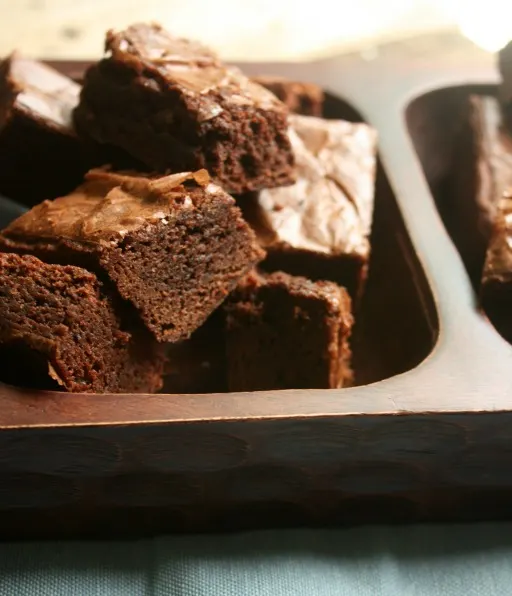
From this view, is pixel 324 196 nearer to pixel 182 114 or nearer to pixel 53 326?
pixel 182 114

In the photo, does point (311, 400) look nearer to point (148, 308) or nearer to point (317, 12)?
point (148, 308)

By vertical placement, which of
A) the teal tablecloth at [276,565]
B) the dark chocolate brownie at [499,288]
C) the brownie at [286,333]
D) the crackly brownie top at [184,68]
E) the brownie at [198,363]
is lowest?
the teal tablecloth at [276,565]

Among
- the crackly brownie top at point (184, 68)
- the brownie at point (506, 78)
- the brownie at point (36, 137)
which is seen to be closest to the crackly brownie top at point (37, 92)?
the brownie at point (36, 137)

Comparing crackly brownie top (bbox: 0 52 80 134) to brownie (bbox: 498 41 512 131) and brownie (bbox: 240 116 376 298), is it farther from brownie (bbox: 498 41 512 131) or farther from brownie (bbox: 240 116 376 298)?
brownie (bbox: 498 41 512 131)

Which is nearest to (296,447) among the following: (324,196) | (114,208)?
(114,208)

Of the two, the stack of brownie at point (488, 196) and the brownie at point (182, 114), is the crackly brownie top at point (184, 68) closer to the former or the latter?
the brownie at point (182, 114)

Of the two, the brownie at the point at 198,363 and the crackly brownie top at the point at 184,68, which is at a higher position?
the crackly brownie top at the point at 184,68

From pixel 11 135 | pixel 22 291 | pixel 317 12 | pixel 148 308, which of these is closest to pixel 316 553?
pixel 148 308

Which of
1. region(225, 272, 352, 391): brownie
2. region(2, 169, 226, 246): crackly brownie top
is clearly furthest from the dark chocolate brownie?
region(2, 169, 226, 246): crackly brownie top
